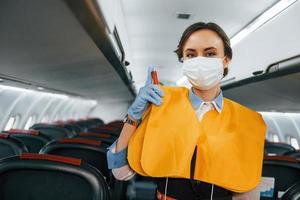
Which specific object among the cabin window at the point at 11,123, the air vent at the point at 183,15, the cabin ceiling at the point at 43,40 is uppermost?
the air vent at the point at 183,15

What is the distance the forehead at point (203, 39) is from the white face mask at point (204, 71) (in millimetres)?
68

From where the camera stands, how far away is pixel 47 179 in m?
1.65

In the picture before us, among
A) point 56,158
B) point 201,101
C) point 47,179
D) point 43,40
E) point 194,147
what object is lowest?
point 47,179

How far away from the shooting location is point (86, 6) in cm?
187

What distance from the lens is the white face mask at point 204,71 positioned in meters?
1.71

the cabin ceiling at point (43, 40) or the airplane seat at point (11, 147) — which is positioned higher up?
the cabin ceiling at point (43, 40)

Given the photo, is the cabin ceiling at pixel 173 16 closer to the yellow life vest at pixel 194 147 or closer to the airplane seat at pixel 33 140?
the airplane seat at pixel 33 140

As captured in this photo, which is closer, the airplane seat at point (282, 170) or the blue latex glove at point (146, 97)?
the blue latex glove at point (146, 97)

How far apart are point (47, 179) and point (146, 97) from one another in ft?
2.19

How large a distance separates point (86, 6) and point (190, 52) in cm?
67

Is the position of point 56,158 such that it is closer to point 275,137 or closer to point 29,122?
point 29,122

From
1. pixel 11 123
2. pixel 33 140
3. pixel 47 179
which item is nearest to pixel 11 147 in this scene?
pixel 33 140

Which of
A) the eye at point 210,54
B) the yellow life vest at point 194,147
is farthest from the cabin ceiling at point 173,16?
the yellow life vest at point 194,147

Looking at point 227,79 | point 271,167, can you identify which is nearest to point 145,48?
point 227,79
